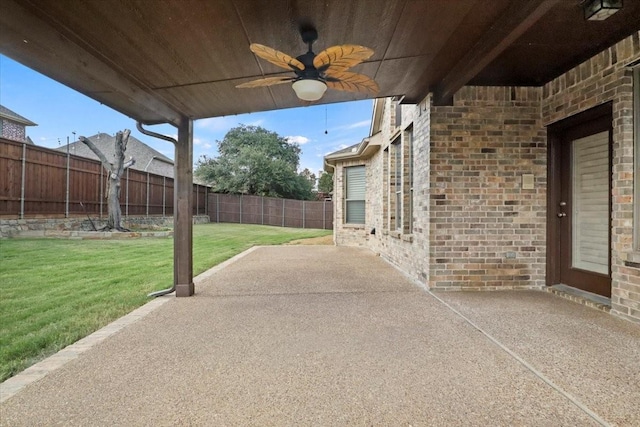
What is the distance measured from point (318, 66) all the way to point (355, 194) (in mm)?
7047

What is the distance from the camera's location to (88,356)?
8.11 ft

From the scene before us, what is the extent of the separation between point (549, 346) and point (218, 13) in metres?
3.62

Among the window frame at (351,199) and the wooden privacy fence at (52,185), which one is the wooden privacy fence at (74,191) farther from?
the window frame at (351,199)

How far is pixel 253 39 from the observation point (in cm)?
297

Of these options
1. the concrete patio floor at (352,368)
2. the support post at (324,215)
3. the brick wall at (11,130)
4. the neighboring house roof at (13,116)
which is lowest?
the concrete patio floor at (352,368)

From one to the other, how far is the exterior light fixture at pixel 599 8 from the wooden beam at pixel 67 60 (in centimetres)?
399

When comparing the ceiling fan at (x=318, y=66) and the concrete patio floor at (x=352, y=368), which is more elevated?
the ceiling fan at (x=318, y=66)

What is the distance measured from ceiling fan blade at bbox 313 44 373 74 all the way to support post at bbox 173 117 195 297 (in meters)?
2.22

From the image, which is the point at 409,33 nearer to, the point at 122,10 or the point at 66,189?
the point at 122,10

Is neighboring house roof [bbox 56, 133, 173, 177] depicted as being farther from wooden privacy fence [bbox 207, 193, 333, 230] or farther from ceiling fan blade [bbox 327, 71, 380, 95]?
ceiling fan blade [bbox 327, 71, 380, 95]

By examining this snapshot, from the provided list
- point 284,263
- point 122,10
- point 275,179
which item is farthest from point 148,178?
point 122,10

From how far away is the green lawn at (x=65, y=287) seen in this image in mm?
2760

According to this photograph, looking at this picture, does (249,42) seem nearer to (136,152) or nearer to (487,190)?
(487,190)

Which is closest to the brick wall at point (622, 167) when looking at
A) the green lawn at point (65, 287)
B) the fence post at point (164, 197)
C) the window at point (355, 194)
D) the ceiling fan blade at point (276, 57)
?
the ceiling fan blade at point (276, 57)
